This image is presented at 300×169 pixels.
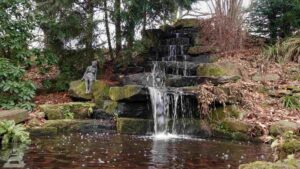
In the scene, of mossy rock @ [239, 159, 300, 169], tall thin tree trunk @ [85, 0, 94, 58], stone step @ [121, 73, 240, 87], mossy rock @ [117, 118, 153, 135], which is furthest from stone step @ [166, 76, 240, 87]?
mossy rock @ [239, 159, 300, 169]

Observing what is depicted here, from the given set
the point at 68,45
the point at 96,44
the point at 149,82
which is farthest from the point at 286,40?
the point at 68,45

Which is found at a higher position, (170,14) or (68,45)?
(170,14)

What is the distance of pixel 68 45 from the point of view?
12586 millimetres

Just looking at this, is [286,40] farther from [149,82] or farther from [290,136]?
[290,136]

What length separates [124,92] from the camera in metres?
9.95

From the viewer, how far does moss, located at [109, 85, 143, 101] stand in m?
9.81

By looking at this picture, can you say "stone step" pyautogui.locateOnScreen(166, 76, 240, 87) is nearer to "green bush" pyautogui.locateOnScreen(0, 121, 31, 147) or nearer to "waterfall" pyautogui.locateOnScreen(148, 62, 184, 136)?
"waterfall" pyautogui.locateOnScreen(148, 62, 184, 136)

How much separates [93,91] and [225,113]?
3.57m

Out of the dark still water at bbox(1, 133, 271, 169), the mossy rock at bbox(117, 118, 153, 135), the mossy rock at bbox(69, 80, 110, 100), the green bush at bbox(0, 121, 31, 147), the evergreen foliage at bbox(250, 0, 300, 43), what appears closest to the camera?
the dark still water at bbox(1, 133, 271, 169)

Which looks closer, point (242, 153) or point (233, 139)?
point (242, 153)

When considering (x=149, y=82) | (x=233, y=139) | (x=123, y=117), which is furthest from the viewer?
(x=149, y=82)

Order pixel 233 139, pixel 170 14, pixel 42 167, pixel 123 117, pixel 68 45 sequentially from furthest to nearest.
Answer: pixel 170 14 < pixel 68 45 < pixel 123 117 < pixel 233 139 < pixel 42 167

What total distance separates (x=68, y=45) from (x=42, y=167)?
7377 millimetres

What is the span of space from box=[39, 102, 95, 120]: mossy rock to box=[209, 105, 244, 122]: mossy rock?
2.91m
